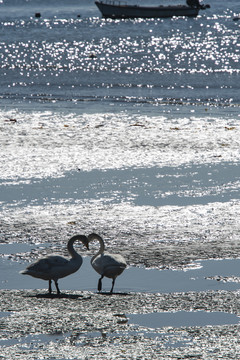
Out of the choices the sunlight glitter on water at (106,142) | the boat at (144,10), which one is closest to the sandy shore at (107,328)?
the sunlight glitter on water at (106,142)

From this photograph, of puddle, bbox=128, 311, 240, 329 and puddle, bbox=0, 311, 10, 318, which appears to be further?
puddle, bbox=0, 311, 10, 318

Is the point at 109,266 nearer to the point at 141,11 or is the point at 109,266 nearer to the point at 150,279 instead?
the point at 150,279

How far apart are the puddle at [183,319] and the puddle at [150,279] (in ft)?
2.85

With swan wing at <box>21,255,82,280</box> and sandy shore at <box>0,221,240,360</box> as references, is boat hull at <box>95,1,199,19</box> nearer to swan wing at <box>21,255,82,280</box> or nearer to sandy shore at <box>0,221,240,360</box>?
swan wing at <box>21,255,82,280</box>

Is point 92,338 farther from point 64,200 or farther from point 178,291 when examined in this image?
point 64,200

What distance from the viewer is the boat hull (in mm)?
127938

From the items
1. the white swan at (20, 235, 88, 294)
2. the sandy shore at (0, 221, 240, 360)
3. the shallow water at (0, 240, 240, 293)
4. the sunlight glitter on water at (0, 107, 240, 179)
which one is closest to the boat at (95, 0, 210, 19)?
the sunlight glitter on water at (0, 107, 240, 179)

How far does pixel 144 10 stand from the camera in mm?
126562

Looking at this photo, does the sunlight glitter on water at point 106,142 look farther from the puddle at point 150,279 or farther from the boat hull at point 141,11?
the boat hull at point 141,11

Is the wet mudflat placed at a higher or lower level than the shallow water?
lower

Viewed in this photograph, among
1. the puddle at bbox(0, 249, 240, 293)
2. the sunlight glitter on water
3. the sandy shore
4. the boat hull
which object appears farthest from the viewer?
the boat hull

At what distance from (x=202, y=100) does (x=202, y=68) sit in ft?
78.7

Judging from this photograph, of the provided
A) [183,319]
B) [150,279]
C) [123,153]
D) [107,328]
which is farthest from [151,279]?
[123,153]

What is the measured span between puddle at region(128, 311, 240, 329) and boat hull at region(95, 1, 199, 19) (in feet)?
401
